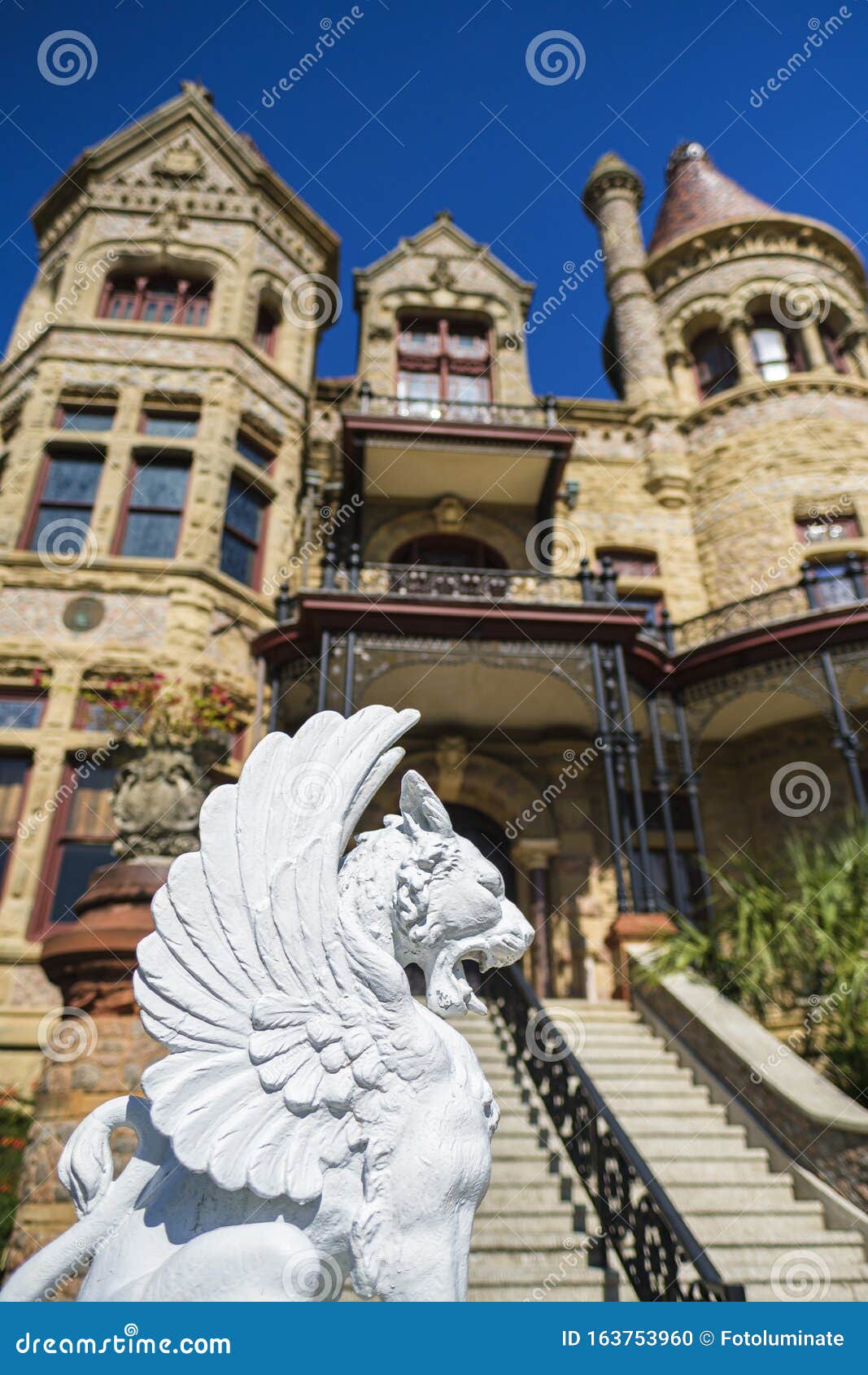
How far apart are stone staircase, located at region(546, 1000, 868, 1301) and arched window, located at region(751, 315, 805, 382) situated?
43.7 ft

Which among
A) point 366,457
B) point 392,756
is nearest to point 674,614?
point 366,457

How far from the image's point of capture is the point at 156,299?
13.2 meters

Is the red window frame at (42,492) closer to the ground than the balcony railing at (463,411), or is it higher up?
closer to the ground

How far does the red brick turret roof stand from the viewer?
17094mm

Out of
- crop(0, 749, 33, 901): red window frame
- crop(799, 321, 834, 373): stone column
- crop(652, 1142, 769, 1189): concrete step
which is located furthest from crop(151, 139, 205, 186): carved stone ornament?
crop(652, 1142, 769, 1189): concrete step

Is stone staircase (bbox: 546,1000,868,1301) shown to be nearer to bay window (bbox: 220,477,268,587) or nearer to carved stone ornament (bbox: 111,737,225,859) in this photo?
carved stone ornament (bbox: 111,737,225,859)

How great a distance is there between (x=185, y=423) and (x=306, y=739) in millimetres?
11559

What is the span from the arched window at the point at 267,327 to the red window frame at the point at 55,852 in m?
8.62

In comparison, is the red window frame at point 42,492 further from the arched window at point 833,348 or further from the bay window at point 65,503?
the arched window at point 833,348

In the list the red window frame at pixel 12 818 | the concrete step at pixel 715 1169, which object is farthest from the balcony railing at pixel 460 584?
the concrete step at pixel 715 1169

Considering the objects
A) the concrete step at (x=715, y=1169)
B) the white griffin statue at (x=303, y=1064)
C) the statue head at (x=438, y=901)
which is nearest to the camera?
the white griffin statue at (x=303, y=1064)

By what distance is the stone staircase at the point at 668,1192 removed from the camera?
437 centimetres

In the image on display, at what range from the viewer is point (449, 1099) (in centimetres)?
160

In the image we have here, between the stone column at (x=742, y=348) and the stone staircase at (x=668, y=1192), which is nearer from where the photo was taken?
the stone staircase at (x=668, y=1192)
